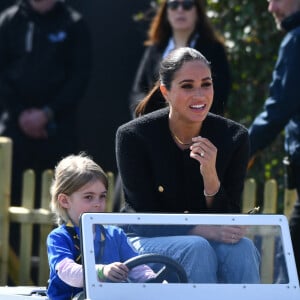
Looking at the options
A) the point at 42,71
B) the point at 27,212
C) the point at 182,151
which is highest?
the point at 42,71

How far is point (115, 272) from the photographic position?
4.44 m

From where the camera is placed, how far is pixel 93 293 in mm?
4363

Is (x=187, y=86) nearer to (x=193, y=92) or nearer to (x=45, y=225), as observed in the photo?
(x=193, y=92)

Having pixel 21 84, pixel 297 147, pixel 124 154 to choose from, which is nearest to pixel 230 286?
pixel 124 154

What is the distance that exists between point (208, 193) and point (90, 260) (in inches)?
40.0

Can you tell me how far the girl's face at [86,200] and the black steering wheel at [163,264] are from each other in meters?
0.59

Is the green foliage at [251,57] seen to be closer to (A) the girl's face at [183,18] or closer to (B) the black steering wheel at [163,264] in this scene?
(A) the girl's face at [183,18]

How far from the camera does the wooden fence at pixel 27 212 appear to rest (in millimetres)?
7883

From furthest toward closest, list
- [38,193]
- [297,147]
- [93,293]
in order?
[38,193] < [297,147] < [93,293]

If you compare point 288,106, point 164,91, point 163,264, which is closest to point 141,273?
point 163,264

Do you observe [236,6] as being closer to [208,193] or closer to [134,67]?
[134,67]

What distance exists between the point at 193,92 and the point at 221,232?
3.15 ft

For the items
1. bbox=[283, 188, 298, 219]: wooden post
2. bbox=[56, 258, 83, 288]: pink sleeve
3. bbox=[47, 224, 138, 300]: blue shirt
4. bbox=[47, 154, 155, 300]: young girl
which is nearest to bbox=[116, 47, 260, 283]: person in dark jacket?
bbox=[47, 154, 155, 300]: young girl

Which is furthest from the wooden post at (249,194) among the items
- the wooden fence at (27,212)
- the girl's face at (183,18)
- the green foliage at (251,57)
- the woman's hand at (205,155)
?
the woman's hand at (205,155)
